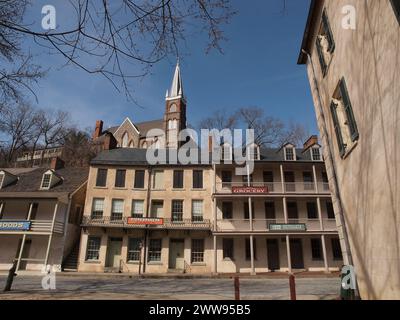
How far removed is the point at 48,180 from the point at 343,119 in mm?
26748

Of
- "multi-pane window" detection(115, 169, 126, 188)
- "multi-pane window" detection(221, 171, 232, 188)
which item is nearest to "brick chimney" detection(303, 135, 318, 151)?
"multi-pane window" detection(221, 171, 232, 188)

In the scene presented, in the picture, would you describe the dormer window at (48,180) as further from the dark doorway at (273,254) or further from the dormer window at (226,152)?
the dark doorway at (273,254)

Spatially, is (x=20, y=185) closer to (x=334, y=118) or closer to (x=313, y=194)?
(x=313, y=194)

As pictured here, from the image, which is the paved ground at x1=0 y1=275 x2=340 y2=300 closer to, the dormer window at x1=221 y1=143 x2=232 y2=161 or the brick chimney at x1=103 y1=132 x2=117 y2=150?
the dormer window at x1=221 y1=143 x2=232 y2=161

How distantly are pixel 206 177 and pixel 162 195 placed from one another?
14.6 ft

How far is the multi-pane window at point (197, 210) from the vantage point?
26730mm

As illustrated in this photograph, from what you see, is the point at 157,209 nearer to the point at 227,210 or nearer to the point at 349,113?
the point at 227,210

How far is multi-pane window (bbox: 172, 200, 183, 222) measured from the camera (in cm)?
2678

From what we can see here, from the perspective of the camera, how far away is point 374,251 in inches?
244

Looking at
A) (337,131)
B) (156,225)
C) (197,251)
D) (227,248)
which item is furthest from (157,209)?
(337,131)

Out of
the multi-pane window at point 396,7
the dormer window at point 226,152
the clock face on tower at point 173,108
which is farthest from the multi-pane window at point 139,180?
the clock face on tower at point 173,108

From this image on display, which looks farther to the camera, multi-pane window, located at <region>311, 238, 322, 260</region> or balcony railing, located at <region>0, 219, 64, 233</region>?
multi-pane window, located at <region>311, 238, 322, 260</region>

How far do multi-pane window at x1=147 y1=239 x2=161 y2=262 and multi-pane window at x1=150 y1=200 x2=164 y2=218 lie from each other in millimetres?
2311

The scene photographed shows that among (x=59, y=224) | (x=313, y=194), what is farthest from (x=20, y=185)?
(x=313, y=194)
